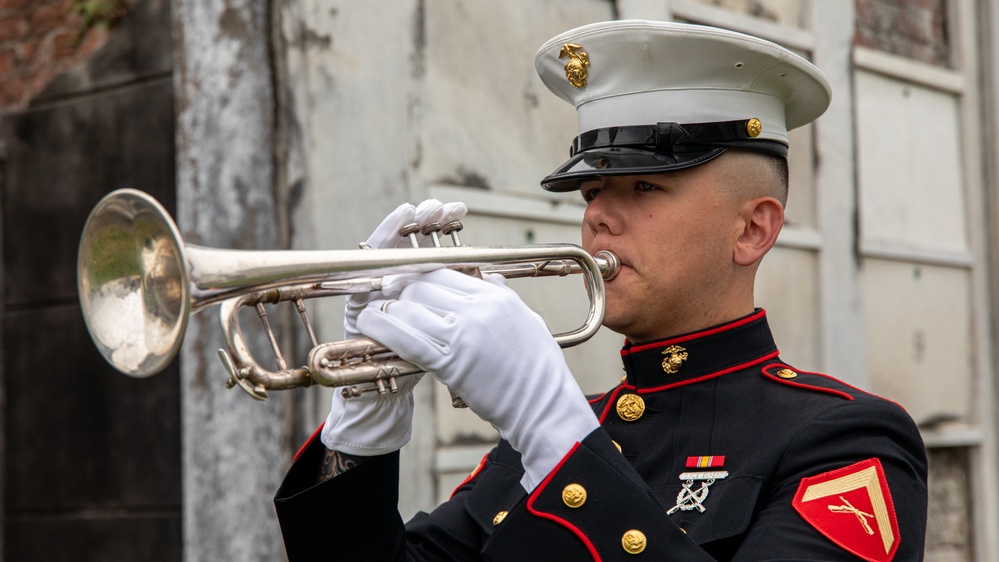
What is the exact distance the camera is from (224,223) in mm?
4055

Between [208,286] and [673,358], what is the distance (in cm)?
90

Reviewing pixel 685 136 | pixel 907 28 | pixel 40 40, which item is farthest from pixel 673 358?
pixel 907 28

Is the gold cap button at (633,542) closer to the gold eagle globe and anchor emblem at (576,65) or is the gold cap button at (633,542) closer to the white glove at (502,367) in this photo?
the white glove at (502,367)

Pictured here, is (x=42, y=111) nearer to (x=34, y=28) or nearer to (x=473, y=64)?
(x=34, y=28)

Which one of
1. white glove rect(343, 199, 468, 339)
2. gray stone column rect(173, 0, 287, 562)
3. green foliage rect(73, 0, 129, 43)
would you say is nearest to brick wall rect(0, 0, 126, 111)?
green foliage rect(73, 0, 129, 43)

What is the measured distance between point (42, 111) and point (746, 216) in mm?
3231

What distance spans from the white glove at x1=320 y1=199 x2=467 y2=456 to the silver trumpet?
0.11 m

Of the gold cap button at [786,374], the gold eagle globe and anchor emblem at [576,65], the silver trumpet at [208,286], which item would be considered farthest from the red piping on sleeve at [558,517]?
the gold eagle globe and anchor emblem at [576,65]

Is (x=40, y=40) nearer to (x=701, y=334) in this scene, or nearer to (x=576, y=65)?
(x=576, y=65)

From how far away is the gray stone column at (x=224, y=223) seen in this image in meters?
3.99

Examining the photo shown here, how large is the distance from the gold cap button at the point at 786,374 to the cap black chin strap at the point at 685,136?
41cm

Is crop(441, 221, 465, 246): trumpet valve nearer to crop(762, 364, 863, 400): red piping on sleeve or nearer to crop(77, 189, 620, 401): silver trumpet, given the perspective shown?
crop(77, 189, 620, 401): silver trumpet

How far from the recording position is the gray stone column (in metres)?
3.99

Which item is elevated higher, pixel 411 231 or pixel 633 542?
pixel 411 231
